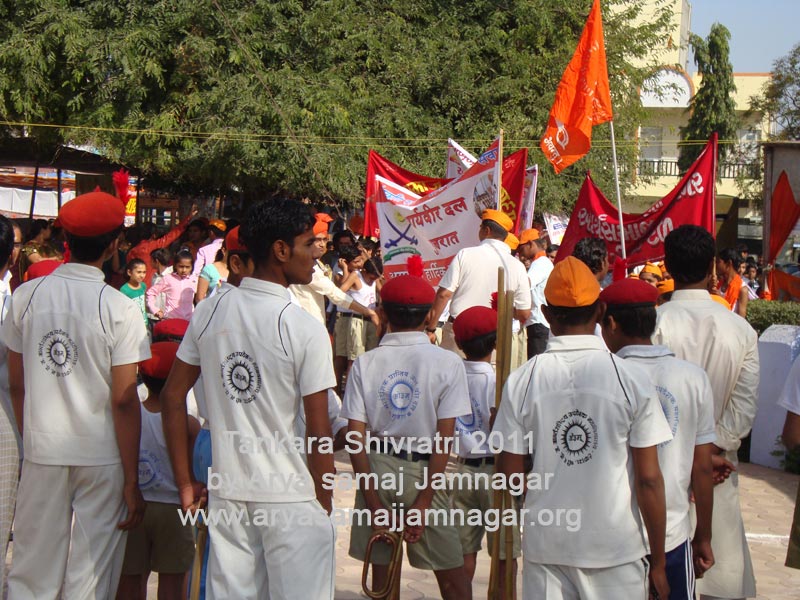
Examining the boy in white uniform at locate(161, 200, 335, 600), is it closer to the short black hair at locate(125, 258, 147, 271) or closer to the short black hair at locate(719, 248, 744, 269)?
the short black hair at locate(719, 248, 744, 269)

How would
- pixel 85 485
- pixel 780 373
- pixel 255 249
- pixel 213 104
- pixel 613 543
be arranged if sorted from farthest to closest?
1. pixel 213 104
2. pixel 780 373
3. pixel 85 485
4. pixel 255 249
5. pixel 613 543

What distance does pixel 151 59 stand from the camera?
51.0 feet

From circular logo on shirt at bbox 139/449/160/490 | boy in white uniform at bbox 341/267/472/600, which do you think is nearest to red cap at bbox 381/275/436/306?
boy in white uniform at bbox 341/267/472/600

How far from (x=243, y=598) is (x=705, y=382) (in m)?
1.86

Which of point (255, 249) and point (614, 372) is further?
point (255, 249)

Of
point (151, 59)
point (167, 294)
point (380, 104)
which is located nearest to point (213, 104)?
point (151, 59)

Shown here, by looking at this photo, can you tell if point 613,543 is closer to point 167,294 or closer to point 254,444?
point 254,444

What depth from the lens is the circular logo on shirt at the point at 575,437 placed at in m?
3.32

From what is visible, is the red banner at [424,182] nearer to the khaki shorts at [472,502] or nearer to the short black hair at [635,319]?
the khaki shorts at [472,502]

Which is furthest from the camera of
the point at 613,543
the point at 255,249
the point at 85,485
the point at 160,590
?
the point at 160,590

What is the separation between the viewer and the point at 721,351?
14.1ft

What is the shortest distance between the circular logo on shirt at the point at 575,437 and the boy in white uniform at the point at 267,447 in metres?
0.78

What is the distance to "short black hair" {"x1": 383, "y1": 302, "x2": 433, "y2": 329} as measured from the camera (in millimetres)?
4398

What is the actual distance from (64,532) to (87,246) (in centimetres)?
112
